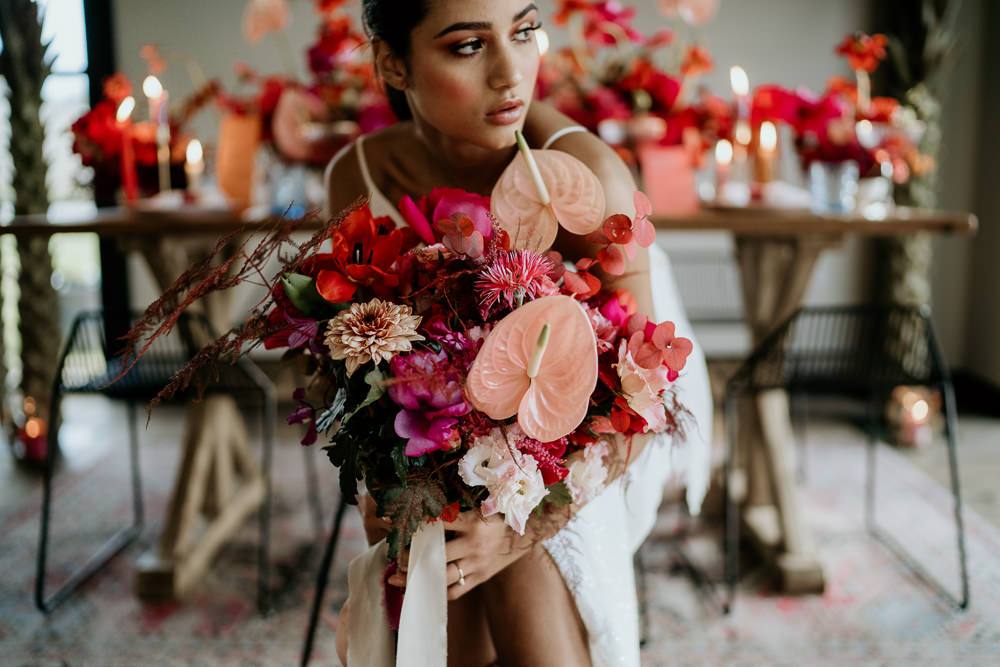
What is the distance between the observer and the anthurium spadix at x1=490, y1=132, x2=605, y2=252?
1026mm

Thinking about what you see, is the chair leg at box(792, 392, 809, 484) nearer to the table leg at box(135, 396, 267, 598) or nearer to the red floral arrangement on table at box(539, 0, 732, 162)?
the red floral arrangement on table at box(539, 0, 732, 162)

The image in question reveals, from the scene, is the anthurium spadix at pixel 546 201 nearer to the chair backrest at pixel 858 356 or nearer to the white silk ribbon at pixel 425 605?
the white silk ribbon at pixel 425 605

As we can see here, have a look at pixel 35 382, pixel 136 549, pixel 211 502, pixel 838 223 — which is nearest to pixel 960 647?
pixel 838 223

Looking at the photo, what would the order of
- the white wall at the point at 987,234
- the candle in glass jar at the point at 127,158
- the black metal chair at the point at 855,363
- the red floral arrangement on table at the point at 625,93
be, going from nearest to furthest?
1. the black metal chair at the point at 855,363
2. the candle in glass jar at the point at 127,158
3. the red floral arrangement on table at the point at 625,93
4. the white wall at the point at 987,234

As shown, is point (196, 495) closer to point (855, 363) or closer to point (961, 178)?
point (855, 363)

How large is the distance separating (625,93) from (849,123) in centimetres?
66

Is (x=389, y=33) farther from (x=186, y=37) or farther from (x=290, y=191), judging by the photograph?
(x=186, y=37)

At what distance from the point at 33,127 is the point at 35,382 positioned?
102cm

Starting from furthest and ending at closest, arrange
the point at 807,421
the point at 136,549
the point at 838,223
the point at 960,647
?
the point at 807,421 → the point at 136,549 → the point at 838,223 → the point at 960,647

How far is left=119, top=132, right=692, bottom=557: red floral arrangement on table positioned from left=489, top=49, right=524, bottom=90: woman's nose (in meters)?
0.17

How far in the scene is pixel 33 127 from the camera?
3.33 m

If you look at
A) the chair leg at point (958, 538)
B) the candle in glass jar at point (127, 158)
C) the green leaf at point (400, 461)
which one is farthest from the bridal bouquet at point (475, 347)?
the candle in glass jar at point (127, 158)

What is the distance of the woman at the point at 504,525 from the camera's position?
115 cm

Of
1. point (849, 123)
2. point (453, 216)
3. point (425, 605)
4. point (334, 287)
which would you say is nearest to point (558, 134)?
point (453, 216)
